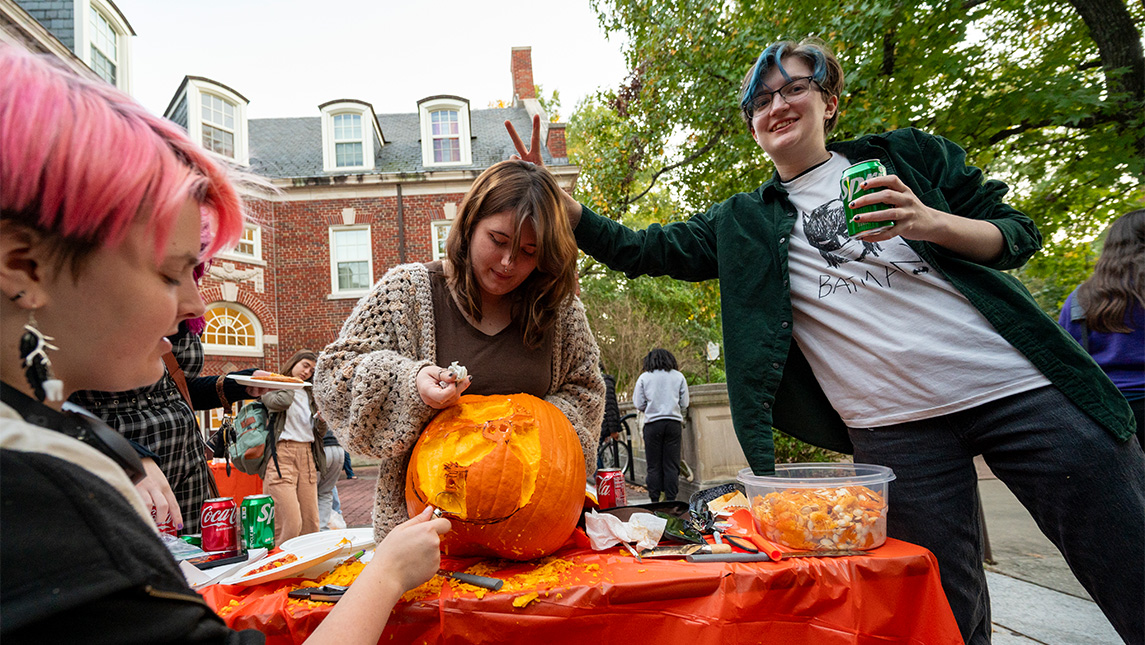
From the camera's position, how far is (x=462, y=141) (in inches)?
599

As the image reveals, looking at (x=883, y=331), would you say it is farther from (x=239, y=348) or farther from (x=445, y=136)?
(x=445, y=136)

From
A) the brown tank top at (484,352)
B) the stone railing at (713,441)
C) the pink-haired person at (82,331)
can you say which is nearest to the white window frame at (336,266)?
the stone railing at (713,441)

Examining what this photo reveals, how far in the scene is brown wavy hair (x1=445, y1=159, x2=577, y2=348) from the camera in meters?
1.61

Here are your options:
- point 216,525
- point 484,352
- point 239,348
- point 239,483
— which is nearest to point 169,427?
point 216,525

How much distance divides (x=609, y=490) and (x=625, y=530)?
60 cm

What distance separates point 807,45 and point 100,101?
6.05 ft

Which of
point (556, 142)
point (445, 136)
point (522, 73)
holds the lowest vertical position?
point (556, 142)

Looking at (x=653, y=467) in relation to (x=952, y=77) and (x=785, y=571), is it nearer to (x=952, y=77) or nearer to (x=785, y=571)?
(x=952, y=77)

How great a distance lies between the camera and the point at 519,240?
62.5 inches

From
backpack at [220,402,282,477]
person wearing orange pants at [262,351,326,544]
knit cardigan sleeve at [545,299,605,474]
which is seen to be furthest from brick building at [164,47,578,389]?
knit cardigan sleeve at [545,299,605,474]

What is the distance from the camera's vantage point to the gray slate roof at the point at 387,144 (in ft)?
48.9

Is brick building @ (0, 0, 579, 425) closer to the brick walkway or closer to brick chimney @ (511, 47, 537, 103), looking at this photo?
brick chimney @ (511, 47, 537, 103)

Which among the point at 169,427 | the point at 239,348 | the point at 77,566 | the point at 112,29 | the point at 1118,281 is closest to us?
the point at 77,566

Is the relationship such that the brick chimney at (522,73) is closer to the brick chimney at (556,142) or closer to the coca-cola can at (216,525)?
the brick chimney at (556,142)
